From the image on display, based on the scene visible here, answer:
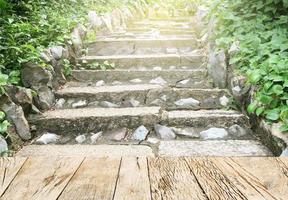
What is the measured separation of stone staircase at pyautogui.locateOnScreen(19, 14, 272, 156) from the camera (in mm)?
2322

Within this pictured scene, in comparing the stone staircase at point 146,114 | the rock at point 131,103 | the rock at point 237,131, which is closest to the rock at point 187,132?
the stone staircase at point 146,114

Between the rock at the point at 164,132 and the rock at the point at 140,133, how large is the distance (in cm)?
9

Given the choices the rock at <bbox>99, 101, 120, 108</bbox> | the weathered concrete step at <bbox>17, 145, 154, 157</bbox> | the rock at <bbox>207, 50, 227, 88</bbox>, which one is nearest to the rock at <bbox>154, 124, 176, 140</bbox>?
the weathered concrete step at <bbox>17, 145, 154, 157</bbox>

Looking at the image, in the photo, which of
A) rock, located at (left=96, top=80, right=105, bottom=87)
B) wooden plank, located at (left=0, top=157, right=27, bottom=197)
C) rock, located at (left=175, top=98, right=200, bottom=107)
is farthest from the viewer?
rock, located at (left=96, top=80, right=105, bottom=87)

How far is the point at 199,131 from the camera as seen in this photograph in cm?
258

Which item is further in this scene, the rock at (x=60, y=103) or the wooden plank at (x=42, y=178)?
the rock at (x=60, y=103)

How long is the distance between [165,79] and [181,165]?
2.28 meters

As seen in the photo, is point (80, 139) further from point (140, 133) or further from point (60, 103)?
point (60, 103)

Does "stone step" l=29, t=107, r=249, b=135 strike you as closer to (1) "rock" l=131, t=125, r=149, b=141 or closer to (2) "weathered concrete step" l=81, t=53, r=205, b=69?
(1) "rock" l=131, t=125, r=149, b=141

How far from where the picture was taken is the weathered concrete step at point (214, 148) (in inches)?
85.8

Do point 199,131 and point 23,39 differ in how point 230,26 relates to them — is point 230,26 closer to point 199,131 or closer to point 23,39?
point 199,131

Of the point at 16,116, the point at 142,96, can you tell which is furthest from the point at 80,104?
the point at 16,116

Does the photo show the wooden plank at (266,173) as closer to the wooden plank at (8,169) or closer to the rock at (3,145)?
the wooden plank at (8,169)

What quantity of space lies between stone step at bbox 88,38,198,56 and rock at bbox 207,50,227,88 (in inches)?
43.9
